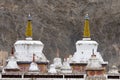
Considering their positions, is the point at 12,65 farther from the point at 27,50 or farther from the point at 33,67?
the point at 27,50

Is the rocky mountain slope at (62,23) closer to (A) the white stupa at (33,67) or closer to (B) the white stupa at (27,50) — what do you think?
(B) the white stupa at (27,50)

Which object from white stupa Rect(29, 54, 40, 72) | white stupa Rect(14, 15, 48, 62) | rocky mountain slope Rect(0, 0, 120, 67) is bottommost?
white stupa Rect(29, 54, 40, 72)

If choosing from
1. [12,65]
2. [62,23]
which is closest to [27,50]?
[12,65]

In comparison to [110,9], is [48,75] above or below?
below

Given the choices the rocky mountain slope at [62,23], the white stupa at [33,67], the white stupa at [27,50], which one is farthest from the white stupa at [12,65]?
the rocky mountain slope at [62,23]

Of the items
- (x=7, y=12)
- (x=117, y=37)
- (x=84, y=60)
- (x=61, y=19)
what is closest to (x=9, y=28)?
(x=7, y=12)

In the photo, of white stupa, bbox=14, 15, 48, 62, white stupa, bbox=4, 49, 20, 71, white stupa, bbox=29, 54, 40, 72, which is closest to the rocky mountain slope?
white stupa, bbox=14, 15, 48, 62

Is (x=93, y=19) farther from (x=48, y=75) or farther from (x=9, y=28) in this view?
(x=48, y=75)

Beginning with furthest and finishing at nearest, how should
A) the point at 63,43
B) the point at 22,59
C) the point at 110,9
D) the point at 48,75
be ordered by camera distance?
the point at 110,9
the point at 63,43
the point at 22,59
the point at 48,75

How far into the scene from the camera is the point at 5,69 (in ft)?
128

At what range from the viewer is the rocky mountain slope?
98875 mm

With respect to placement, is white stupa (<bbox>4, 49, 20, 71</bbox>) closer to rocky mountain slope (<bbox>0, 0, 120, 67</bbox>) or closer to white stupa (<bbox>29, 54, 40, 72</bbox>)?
white stupa (<bbox>29, 54, 40, 72</bbox>)

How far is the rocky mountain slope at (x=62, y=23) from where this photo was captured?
324 feet

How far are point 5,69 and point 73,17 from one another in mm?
68168
